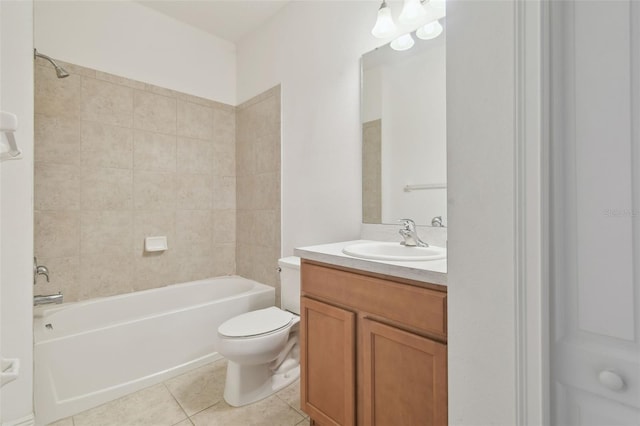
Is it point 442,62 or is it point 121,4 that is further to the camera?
point 121,4

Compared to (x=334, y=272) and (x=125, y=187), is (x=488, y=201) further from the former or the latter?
(x=125, y=187)

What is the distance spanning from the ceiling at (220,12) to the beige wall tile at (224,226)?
65.6 inches

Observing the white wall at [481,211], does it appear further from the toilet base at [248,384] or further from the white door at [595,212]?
the toilet base at [248,384]

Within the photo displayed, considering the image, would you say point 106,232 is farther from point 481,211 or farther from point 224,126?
point 481,211

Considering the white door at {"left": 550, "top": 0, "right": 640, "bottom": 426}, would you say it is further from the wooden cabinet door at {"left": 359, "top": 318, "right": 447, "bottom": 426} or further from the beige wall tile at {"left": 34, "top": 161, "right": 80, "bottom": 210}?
the beige wall tile at {"left": 34, "top": 161, "right": 80, "bottom": 210}

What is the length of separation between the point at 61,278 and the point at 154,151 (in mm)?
1132

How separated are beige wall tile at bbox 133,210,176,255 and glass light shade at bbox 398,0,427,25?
7.34 ft

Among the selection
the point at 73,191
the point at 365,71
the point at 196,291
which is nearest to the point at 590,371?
the point at 365,71

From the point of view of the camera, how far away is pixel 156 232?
2.49 metres

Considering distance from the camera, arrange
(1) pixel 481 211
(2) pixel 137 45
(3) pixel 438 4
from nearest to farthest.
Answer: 1. (1) pixel 481 211
2. (3) pixel 438 4
3. (2) pixel 137 45

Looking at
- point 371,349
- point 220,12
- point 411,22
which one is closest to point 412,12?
point 411,22

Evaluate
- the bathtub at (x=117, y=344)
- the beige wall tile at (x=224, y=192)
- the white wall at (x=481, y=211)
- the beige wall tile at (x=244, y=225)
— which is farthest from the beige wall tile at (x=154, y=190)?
the white wall at (x=481, y=211)

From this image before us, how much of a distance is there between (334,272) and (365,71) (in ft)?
4.21

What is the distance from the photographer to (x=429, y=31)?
5.04 ft
